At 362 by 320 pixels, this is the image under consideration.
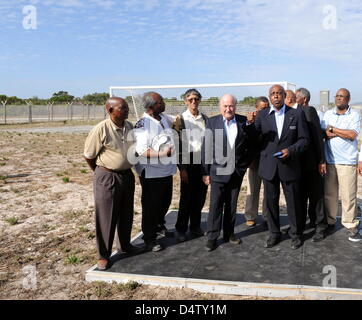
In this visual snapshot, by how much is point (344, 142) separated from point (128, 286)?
3043mm

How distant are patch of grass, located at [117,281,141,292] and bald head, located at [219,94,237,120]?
206 cm

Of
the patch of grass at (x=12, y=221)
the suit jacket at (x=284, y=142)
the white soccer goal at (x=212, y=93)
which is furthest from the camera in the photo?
the white soccer goal at (x=212, y=93)

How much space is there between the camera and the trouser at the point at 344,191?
4.57 m

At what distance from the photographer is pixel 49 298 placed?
3.60m

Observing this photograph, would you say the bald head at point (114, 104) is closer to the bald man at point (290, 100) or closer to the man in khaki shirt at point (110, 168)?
the man in khaki shirt at point (110, 168)

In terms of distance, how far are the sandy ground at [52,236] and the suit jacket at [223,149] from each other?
1.45 meters

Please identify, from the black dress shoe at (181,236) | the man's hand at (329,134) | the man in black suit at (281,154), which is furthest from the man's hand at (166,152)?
the man's hand at (329,134)

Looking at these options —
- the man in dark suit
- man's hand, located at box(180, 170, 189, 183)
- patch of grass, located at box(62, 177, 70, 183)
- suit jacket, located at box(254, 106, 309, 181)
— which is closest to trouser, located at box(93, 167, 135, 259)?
man's hand, located at box(180, 170, 189, 183)

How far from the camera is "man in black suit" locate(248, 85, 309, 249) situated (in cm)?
420

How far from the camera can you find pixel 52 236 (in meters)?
5.35

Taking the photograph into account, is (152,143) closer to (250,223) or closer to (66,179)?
(250,223)

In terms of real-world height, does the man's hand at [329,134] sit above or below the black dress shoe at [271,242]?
above
